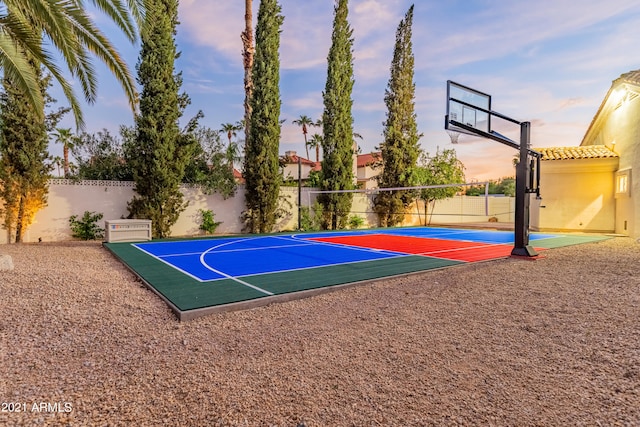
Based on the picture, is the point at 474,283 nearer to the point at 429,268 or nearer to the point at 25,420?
the point at 429,268

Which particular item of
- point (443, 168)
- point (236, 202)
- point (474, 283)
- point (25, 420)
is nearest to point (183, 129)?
point (236, 202)

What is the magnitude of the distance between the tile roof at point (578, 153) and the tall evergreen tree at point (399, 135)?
666 centimetres

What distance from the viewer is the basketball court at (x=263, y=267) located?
186 inches

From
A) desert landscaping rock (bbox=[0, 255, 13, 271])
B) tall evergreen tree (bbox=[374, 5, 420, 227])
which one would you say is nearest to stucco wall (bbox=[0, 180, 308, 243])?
desert landscaping rock (bbox=[0, 255, 13, 271])

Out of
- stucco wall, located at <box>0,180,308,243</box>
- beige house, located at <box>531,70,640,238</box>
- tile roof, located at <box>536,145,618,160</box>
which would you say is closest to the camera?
stucco wall, located at <box>0,180,308,243</box>

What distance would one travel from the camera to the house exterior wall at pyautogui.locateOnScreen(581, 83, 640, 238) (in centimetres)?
1277

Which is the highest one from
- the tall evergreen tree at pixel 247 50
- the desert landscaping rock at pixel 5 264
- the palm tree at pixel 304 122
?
the palm tree at pixel 304 122

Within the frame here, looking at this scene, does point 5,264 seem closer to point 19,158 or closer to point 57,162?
point 19,158

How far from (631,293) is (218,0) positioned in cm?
1475

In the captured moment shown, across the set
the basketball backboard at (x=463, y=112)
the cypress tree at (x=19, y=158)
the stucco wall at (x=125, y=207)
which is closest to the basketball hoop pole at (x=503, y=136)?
the basketball backboard at (x=463, y=112)

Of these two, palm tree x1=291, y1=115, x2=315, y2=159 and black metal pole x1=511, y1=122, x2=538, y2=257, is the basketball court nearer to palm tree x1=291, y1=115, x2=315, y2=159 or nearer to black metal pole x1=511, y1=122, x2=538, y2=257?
black metal pole x1=511, y1=122, x2=538, y2=257

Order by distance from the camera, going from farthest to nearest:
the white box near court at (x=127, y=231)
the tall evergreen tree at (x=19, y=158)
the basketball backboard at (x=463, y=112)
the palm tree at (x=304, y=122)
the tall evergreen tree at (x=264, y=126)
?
1. the palm tree at (x=304, y=122)
2. the tall evergreen tree at (x=264, y=126)
3. the white box near court at (x=127, y=231)
4. the tall evergreen tree at (x=19, y=158)
5. the basketball backboard at (x=463, y=112)

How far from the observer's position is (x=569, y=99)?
15.7 meters

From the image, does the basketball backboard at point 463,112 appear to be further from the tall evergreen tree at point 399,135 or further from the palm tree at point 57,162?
the palm tree at point 57,162
